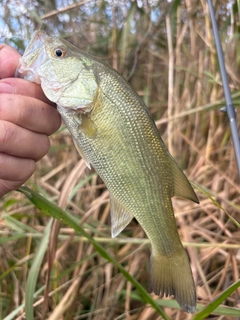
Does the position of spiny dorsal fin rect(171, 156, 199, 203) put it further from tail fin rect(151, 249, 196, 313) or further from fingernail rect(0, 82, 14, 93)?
fingernail rect(0, 82, 14, 93)

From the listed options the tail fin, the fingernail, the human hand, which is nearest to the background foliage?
the tail fin

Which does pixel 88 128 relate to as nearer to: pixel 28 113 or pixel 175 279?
pixel 28 113

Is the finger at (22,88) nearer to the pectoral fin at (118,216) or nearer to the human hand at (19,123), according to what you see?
the human hand at (19,123)

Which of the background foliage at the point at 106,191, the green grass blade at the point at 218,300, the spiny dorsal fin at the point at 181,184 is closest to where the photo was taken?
the green grass blade at the point at 218,300

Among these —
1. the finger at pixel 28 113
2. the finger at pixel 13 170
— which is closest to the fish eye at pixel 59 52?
the finger at pixel 28 113

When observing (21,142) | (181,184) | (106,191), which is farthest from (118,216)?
(106,191)

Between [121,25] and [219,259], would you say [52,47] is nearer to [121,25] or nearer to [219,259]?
[219,259]

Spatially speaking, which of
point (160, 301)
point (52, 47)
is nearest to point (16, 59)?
point (52, 47)
